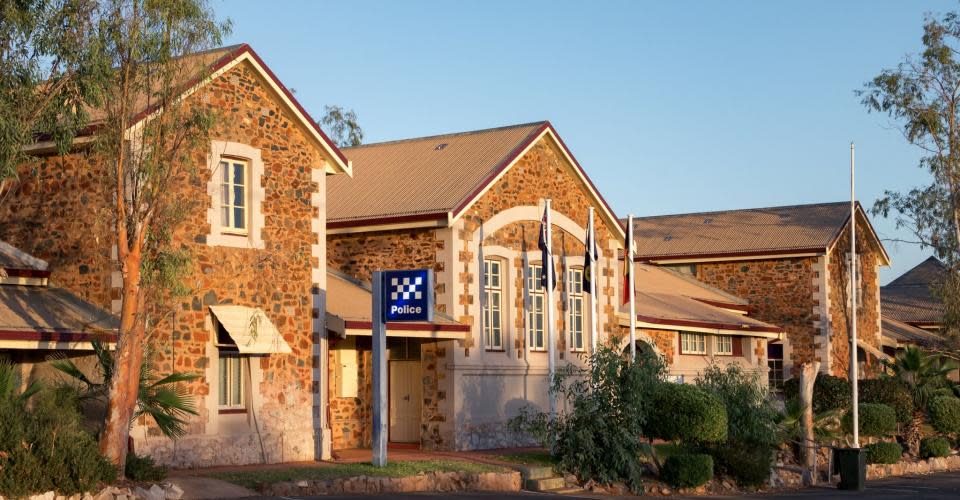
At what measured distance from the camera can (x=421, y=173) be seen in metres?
29.3

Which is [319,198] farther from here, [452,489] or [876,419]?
[876,419]

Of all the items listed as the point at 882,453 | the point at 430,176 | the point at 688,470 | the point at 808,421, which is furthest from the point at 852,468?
the point at 430,176

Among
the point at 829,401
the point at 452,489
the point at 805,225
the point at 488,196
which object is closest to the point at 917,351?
the point at 829,401

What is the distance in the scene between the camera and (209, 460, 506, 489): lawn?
18969 mm

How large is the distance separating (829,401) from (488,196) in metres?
11.5

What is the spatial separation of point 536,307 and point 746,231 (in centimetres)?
1660

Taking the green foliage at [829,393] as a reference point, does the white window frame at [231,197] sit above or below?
above

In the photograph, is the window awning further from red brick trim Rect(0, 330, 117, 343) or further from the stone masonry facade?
red brick trim Rect(0, 330, 117, 343)

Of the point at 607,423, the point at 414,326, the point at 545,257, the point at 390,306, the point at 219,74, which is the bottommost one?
the point at 607,423

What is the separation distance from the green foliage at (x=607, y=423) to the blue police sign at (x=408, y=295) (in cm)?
364

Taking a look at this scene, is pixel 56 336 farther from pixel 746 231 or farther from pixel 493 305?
pixel 746 231

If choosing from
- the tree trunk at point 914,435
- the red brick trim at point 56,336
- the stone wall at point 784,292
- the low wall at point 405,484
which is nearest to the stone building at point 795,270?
the stone wall at point 784,292

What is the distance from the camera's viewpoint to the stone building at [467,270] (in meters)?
26.8

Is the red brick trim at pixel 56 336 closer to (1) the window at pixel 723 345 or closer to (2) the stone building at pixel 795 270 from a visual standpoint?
(1) the window at pixel 723 345
